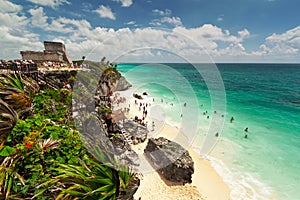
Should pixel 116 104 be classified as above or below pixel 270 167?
above

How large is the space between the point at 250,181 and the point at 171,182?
5806 mm

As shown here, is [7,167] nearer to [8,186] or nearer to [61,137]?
[8,186]

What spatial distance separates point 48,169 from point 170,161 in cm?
739

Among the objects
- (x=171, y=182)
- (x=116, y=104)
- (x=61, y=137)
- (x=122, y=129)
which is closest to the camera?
(x=61, y=137)

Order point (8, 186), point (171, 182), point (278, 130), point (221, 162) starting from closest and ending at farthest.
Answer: point (8, 186)
point (171, 182)
point (221, 162)
point (278, 130)

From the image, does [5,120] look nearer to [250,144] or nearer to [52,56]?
[250,144]

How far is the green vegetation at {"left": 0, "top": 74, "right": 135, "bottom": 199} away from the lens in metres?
2.93

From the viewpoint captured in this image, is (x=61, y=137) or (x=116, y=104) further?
(x=116, y=104)

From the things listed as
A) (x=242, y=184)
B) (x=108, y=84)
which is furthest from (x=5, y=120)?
(x=108, y=84)

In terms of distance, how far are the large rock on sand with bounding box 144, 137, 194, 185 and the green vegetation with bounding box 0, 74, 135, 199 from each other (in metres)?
6.02

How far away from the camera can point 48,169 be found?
3303 millimetres

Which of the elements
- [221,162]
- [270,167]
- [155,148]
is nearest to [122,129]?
[155,148]

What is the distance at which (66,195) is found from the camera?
2861 mm

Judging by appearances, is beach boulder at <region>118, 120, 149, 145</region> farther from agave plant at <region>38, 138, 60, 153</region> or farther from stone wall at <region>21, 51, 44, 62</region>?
stone wall at <region>21, 51, 44, 62</region>
